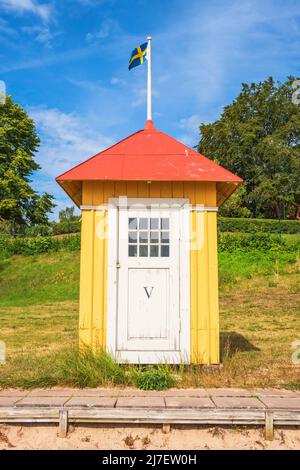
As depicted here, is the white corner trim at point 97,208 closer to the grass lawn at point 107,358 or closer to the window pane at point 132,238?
the window pane at point 132,238

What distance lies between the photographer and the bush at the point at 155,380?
5238 mm

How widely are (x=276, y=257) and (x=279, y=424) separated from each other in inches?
619

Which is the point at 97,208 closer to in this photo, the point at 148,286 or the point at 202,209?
the point at 148,286

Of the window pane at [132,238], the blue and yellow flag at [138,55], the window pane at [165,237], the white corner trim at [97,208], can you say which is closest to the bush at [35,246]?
the blue and yellow flag at [138,55]

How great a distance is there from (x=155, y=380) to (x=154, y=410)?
1137 mm

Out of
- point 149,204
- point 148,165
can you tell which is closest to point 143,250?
point 149,204

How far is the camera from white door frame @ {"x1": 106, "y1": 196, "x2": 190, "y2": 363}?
5.91 m

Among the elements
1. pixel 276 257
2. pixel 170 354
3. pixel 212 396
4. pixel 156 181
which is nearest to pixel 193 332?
pixel 170 354

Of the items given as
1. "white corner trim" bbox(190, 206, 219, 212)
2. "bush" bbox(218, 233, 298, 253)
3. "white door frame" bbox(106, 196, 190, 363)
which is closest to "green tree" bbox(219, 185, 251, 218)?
"bush" bbox(218, 233, 298, 253)

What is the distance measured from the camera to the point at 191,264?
613 centimetres

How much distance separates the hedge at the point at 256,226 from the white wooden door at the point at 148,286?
18631mm

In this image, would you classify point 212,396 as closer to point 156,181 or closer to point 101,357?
point 101,357

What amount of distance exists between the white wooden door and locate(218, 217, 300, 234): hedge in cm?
1863
